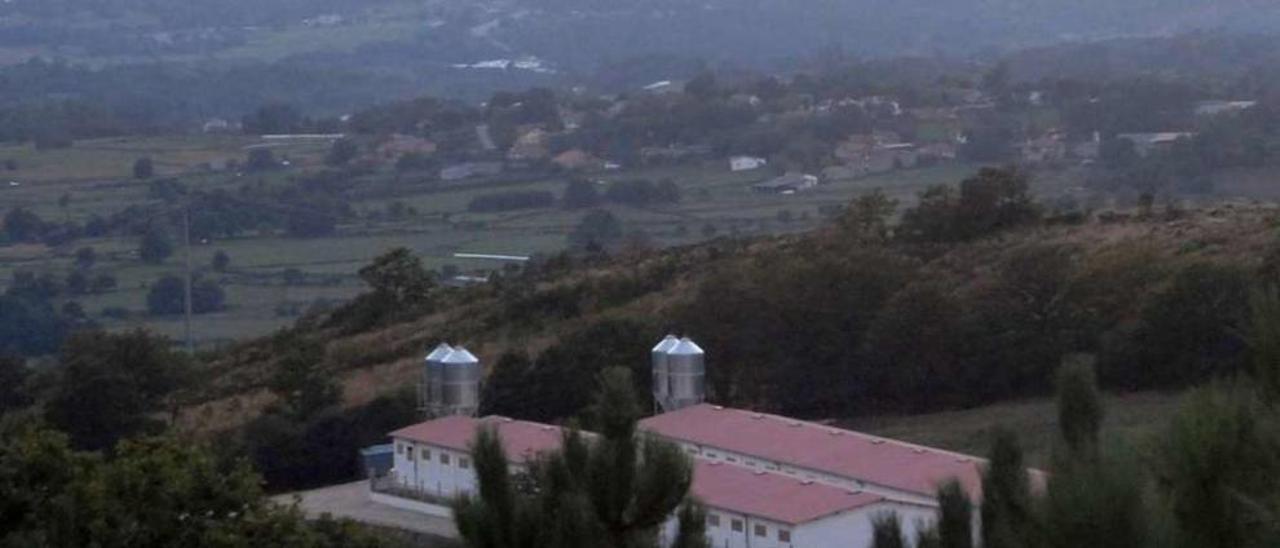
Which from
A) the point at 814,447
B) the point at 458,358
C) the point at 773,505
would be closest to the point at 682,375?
the point at 458,358

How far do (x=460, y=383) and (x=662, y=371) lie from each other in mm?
1917

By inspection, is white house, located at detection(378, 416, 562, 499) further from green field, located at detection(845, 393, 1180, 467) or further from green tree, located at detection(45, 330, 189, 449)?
green field, located at detection(845, 393, 1180, 467)

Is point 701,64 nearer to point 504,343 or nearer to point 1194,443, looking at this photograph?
point 504,343

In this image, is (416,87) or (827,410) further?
(416,87)

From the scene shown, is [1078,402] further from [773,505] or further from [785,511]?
[773,505]

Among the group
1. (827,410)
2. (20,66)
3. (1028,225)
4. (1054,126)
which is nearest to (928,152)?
(1054,126)

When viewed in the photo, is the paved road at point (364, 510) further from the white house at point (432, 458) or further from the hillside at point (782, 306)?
the hillside at point (782, 306)

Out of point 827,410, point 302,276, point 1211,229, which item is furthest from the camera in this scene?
point 302,276

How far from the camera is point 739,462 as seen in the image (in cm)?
1728

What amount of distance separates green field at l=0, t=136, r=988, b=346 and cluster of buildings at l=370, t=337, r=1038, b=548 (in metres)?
18.4

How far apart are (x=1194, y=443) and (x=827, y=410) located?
1783 cm

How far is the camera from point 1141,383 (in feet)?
68.9

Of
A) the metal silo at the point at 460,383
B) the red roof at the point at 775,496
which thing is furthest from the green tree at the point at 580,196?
the red roof at the point at 775,496

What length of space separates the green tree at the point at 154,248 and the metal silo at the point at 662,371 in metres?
25.5
